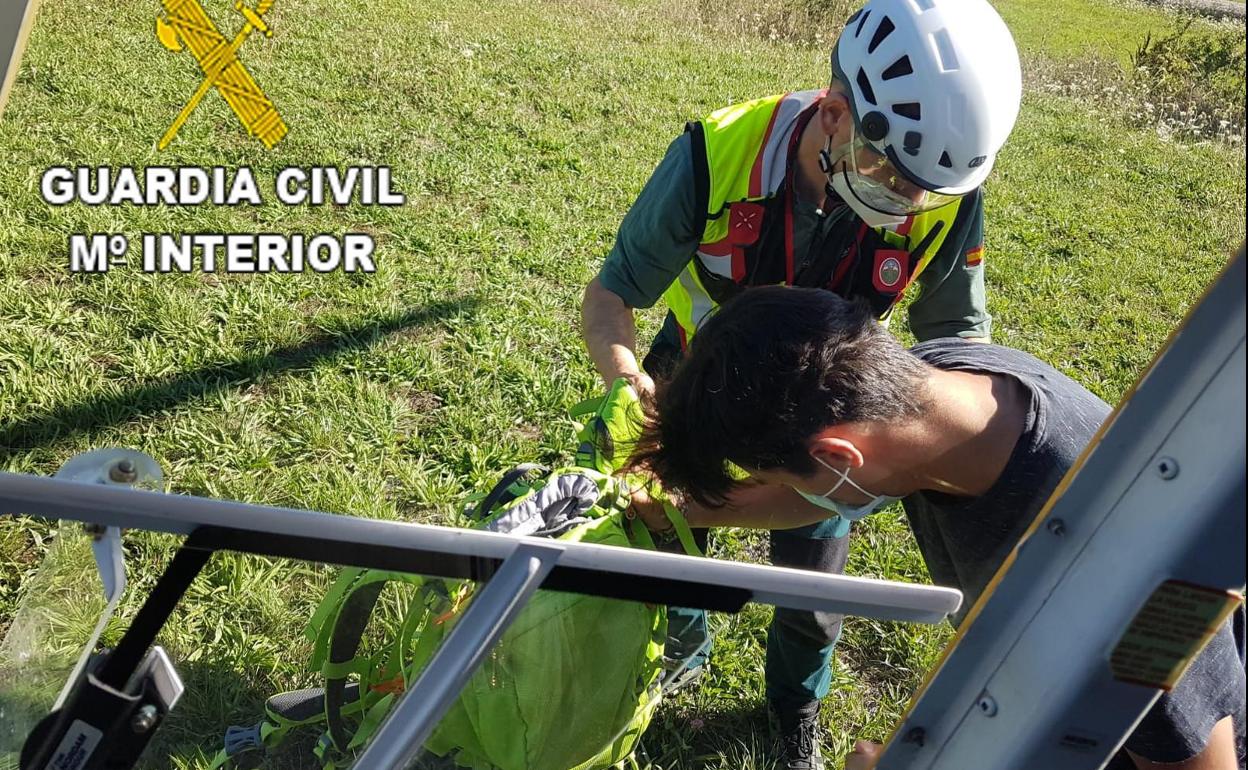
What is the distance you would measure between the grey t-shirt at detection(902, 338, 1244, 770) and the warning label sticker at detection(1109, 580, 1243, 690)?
47 centimetres

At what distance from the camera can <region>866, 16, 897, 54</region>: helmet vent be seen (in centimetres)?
178

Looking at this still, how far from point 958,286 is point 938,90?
52 cm

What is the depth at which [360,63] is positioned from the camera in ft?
23.9

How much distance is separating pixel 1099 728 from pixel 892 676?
6.77 ft

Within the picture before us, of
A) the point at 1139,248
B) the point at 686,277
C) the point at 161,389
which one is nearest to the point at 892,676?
the point at 686,277

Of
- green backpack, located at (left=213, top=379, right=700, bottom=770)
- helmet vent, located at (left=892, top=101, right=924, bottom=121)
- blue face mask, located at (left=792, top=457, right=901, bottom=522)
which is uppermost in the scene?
helmet vent, located at (left=892, top=101, right=924, bottom=121)

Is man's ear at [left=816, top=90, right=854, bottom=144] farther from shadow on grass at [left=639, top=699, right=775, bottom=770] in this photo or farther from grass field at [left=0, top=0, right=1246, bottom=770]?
shadow on grass at [left=639, top=699, right=775, bottom=770]

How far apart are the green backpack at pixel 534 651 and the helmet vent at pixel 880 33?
2.80 feet

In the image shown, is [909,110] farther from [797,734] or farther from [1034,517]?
[797,734]

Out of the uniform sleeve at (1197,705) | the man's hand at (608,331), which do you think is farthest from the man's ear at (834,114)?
the uniform sleeve at (1197,705)

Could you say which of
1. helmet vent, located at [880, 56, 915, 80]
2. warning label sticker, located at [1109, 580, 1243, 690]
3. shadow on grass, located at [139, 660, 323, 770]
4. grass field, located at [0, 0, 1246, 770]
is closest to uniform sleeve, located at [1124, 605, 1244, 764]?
warning label sticker, located at [1109, 580, 1243, 690]

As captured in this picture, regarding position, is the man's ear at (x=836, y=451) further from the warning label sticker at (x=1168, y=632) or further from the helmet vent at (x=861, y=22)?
the helmet vent at (x=861, y=22)

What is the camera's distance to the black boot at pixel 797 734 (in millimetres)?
2496

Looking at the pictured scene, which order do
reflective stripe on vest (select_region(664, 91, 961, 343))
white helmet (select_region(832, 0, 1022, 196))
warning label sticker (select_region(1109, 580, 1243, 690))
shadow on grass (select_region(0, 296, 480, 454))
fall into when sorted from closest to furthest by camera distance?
warning label sticker (select_region(1109, 580, 1243, 690)) → white helmet (select_region(832, 0, 1022, 196)) → reflective stripe on vest (select_region(664, 91, 961, 343)) → shadow on grass (select_region(0, 296, 480, 454))
